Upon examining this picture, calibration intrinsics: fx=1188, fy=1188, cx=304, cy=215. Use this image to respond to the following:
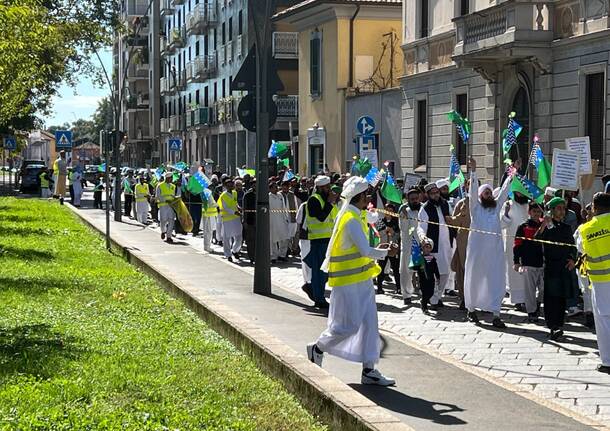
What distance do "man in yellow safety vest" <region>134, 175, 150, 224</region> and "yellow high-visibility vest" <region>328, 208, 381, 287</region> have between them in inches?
1068

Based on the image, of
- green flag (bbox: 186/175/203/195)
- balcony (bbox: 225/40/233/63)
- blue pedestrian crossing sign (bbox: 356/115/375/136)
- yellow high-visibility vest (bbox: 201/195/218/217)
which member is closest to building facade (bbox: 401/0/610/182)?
blue pedestrian crossing sign (bbox: 356/115/375/136)

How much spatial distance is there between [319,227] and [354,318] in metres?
5.40

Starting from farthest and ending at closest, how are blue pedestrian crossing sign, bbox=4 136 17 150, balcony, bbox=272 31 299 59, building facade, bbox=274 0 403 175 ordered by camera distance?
balcony, bbox=272 31 299 59
blue pedestrian crossing sign, bbox=4 136 17 150
building facade, bbox=274 0 403 175

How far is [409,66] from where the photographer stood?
32.4 m

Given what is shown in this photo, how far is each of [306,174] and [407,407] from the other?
3417 cm

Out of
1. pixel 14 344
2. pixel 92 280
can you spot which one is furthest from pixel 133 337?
pixel 92 280

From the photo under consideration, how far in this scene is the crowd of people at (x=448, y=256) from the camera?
9766mm

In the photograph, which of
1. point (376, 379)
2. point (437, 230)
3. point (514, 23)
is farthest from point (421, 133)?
point (376, 379)

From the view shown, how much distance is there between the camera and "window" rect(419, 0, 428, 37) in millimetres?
31156

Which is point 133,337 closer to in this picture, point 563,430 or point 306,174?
point 563,430

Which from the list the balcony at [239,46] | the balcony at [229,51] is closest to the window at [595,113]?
the balcony at [239,46]

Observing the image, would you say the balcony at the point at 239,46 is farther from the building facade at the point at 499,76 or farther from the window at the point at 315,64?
the building facade at the point at 499,76

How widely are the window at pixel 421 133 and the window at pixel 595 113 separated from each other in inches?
359

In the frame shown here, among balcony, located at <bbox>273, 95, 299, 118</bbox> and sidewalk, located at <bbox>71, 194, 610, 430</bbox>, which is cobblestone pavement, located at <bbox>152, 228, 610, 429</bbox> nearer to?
sidewalk, located at <bbox>71, 194, 610, 430</bbox>
